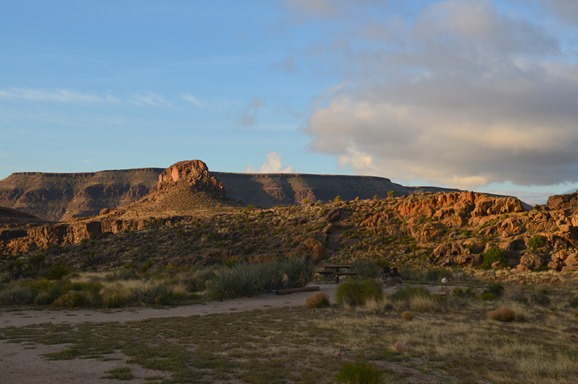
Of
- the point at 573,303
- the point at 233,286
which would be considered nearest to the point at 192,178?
the point at 233,286

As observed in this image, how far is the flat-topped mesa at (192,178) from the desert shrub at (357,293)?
209 feet

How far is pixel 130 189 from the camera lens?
126375mm

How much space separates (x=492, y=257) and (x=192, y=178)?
5815 cm

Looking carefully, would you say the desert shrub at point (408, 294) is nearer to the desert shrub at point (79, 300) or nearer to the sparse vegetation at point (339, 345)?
the sparse vegetation at point (339, 345)

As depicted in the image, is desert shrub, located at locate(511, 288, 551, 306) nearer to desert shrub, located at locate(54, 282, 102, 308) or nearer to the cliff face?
desert shrub, located at locate(54, 282, 102, 308)

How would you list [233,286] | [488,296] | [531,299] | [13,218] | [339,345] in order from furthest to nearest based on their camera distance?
1. [13,218]
2. [233,286]
3. [488,296]
4. [531,299]
5. [339,345]

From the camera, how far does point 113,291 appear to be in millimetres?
22625

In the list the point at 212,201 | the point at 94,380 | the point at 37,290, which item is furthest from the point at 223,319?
the point at 212,201

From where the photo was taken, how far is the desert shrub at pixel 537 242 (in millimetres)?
37562

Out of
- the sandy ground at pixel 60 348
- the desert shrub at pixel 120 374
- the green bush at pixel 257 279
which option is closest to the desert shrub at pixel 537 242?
the green bush at pixel 257 279

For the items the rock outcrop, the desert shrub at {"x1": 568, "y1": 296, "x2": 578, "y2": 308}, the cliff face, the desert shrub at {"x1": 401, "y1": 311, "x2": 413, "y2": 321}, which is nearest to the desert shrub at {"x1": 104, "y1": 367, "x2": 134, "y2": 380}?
the desert shrub at {"x1": 401, "y1": 311, "x2": 413, "y2": 321}

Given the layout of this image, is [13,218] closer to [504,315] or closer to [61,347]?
[61,347]

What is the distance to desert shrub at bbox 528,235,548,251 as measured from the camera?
123 ft

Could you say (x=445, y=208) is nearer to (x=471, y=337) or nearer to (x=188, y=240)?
(x=188, y=240)
